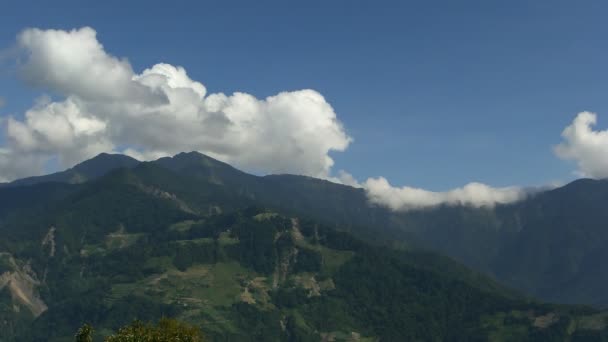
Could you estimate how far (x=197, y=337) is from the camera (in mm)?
197750

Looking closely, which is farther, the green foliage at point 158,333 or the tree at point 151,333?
the green foliage at point 158,333

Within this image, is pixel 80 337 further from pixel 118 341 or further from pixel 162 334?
pixel 162 334

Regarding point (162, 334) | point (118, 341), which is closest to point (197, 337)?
point (162, 334)

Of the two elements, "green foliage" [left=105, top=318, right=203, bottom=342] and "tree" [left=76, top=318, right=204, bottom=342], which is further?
"green foliage" [left=105, top=318, right=203, bottom=342]

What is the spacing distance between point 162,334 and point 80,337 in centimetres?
2280

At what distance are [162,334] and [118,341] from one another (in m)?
14.3

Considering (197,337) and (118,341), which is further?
(197,337)

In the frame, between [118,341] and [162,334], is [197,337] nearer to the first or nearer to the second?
[162,334]

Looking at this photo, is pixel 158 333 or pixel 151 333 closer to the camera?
pixel 151 333

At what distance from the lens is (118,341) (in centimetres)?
17688

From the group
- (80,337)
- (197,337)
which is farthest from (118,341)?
(197,337)

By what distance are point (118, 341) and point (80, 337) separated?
9367mm

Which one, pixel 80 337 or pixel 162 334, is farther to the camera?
pixel 162 334

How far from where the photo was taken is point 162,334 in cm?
18800
